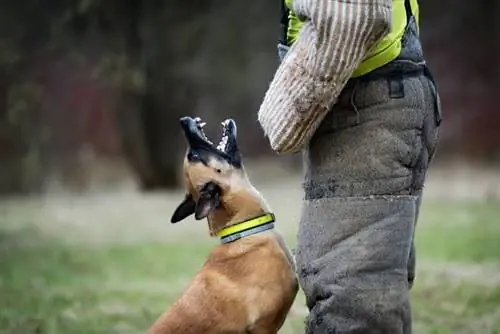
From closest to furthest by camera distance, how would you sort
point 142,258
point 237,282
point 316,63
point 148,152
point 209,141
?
point 316,63 < point 237,282 < point 209,141 < point 142,258 < point 148,152

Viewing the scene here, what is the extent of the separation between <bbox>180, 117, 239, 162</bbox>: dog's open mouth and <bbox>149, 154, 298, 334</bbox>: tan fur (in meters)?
0.08

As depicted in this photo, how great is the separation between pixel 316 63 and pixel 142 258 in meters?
5.73

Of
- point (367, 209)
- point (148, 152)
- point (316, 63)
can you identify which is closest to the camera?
point (316, 63)

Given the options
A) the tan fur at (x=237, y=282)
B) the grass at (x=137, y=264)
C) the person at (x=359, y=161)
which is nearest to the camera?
the person at (x=359, y=161)

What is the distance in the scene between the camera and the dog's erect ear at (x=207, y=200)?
352 centimetres

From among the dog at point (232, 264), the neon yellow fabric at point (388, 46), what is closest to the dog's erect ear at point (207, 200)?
the dog at point (232, 264)

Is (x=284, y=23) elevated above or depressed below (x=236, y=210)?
above

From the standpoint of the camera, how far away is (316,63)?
2.61 metres

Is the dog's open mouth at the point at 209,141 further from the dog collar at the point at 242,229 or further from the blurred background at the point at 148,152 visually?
the blurred background at the point at 148,152

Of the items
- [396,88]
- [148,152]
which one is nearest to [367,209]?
[396,88]

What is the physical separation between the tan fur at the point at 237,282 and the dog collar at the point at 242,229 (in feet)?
0.06

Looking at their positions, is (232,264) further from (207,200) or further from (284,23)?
(284,23)

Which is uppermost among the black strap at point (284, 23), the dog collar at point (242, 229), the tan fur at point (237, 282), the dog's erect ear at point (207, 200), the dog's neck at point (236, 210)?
the black strap at point (284, 23)

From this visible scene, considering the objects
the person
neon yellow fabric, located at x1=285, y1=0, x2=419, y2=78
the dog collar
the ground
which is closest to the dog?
the dog collar
